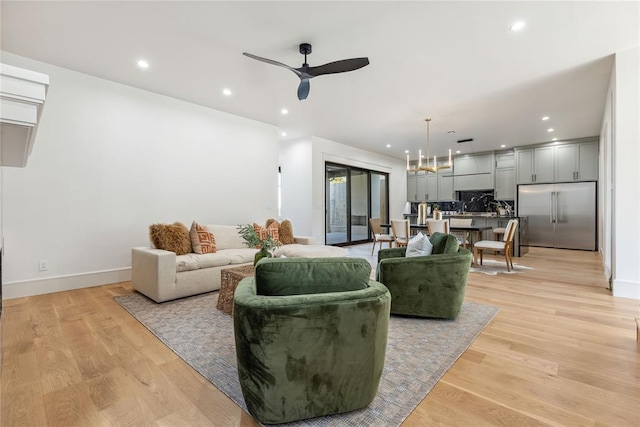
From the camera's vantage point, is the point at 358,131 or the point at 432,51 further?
the point at 358,131

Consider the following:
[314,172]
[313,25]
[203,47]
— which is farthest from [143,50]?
[314,172]

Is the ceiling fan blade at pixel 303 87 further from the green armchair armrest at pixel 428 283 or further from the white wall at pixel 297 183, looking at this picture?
the white wall at pixel 297 183

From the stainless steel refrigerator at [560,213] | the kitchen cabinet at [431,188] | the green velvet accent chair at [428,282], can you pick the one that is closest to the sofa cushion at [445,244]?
the green velvet accent chair at [428,282]

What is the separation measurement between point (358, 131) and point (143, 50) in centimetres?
419

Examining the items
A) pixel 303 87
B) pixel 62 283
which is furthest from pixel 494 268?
pixel 62 283

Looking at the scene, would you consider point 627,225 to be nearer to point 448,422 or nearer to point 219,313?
point 448,422

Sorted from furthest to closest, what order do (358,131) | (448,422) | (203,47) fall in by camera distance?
(358,131)
(203,47)
(448,422)

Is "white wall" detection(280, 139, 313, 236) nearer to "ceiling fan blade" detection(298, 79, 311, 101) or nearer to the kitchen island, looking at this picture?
"ceiling fan blade" detection(298, 79, 311, 101)

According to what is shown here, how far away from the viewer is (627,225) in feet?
10.7

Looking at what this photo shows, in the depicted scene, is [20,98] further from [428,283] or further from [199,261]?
[199,261]

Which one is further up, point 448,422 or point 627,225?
point 627,225

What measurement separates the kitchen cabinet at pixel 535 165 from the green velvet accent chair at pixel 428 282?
643 cm

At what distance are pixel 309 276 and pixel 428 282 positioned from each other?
5.22 feet

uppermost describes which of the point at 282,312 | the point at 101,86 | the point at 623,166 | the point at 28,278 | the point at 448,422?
the point at 101,86
